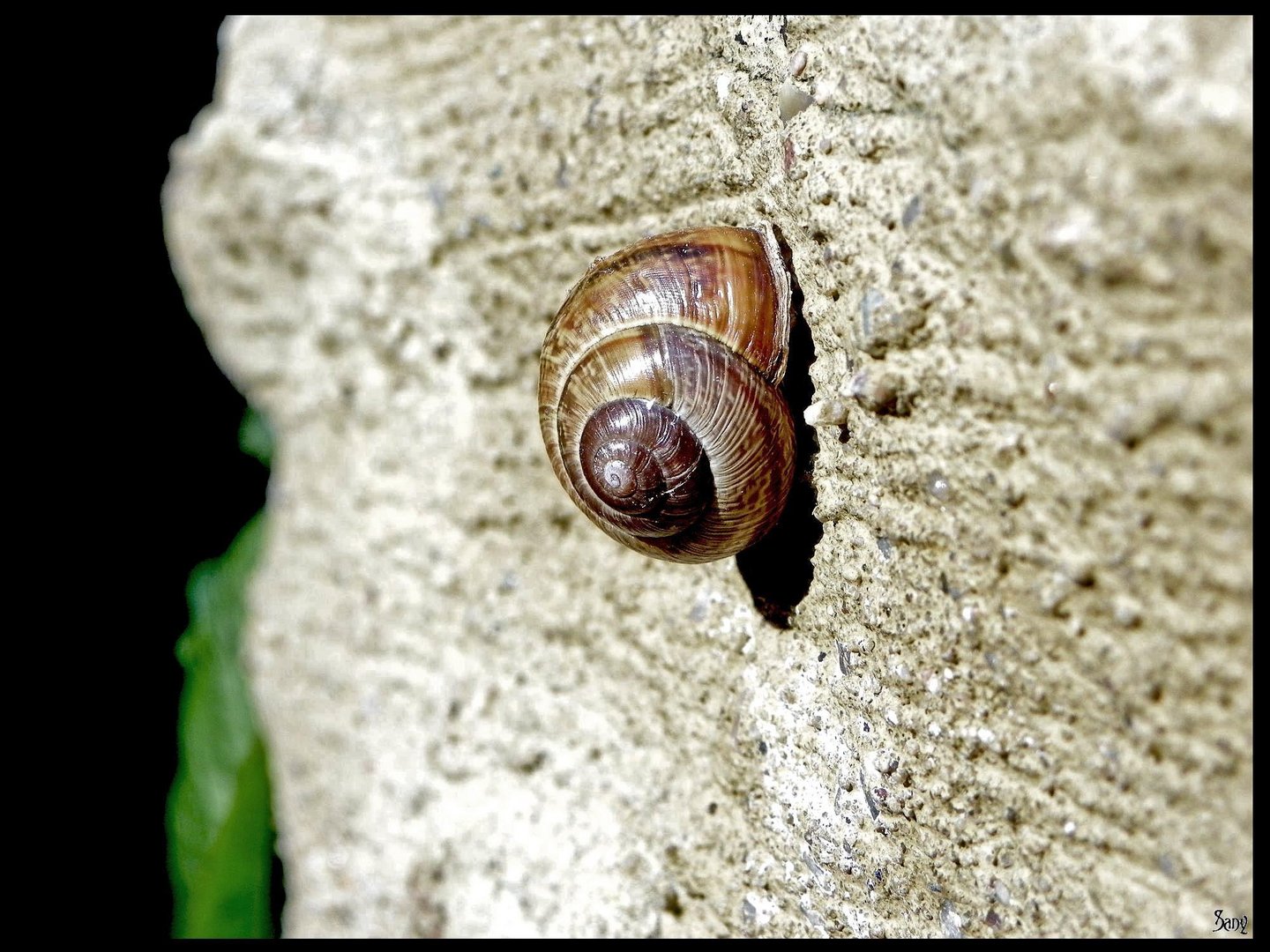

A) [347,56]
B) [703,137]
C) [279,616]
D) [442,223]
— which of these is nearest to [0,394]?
[279,616]

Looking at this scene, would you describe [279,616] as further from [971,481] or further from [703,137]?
[971,481]

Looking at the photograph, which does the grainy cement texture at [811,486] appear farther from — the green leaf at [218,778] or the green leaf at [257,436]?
the green leaf at [257,436]

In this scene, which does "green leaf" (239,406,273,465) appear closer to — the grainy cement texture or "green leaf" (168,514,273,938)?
"green leaf" (168,514,273,938)

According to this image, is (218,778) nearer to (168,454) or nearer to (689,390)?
(168,454)
